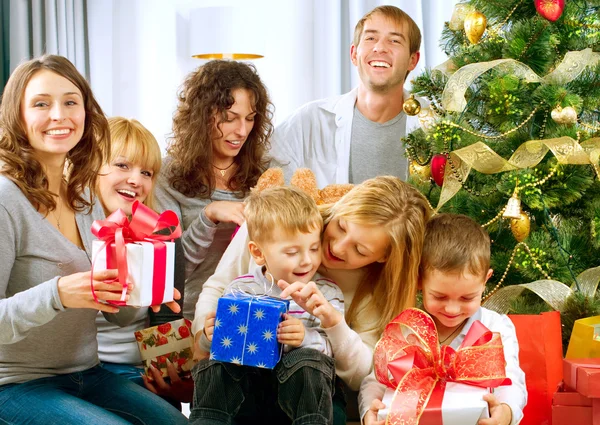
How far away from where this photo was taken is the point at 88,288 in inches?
60.3

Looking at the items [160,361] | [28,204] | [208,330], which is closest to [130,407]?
[160,361]

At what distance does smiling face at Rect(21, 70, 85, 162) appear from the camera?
5.65 ft

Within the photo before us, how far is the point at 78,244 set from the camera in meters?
1.82

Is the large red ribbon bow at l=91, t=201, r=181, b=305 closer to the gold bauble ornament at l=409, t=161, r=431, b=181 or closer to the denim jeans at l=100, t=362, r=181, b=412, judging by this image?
the denim jeans at l=100, t=362, r=181, b=412

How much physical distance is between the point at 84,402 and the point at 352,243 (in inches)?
26.8

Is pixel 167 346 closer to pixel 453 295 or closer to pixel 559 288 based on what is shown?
pixel 453 295

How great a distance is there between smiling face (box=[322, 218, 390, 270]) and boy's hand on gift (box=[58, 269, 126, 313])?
467mm

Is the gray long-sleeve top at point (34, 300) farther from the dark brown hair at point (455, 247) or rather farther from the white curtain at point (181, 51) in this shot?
the white curtain at point (181, 51)

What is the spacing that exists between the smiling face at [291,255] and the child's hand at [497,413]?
453mm

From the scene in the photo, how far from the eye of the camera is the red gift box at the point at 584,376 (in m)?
1.62

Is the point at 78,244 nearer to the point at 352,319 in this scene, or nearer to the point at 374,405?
the point at 352,319

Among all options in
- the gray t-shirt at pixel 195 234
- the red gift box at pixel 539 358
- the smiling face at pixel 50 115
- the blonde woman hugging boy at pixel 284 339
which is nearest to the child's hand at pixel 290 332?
the blonde woman hugging boy at pixel 284 339

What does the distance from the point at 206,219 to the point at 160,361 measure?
1.44 ft

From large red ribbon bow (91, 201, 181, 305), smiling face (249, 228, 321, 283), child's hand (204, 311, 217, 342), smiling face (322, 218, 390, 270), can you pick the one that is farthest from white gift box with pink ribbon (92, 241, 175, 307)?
smiling face (322, 218, 390, 270)
